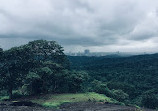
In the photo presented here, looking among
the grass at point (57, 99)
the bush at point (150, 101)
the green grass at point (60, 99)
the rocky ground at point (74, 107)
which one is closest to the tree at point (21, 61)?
the grass at point (57, 99)

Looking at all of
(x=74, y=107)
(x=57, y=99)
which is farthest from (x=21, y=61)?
(x=74, y=107)

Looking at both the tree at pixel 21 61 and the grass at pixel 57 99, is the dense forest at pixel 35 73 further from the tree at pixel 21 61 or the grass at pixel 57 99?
the grass at pixel 57 99

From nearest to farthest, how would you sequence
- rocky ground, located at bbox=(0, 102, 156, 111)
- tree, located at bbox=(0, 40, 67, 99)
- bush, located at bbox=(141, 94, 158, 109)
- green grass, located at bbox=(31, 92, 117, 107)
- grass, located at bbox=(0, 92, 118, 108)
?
1. rocky ground, located at bbox=(0, 102, 156, 111)
2. grass, located at bbox=(0, 92, 118, 108)
3. green grass, located at bbox=(31, 92, 117, 107)
4. tree, located at bbox=(0, 40, 67, 99)
5. bush, located at bbox=(141, 94, 158, 109)

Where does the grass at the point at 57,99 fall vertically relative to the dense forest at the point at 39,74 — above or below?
below

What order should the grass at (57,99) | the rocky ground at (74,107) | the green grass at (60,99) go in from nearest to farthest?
the rocky ground at (74,107) → the grass at (57,99) → the green grass at (60,99)

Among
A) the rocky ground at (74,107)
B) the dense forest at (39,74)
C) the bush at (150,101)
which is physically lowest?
the bush at (150,101)

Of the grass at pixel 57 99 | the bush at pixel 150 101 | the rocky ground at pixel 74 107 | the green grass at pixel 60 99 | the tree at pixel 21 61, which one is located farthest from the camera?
the bush at pixel 150 101

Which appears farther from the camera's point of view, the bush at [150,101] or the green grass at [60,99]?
the bush at [150,101]

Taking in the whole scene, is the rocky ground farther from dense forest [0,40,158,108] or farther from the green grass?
dense forest [0,40,158,108]

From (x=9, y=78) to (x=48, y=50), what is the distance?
1143 centimetres

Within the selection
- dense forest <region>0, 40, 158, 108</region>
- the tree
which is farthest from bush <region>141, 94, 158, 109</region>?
the tree

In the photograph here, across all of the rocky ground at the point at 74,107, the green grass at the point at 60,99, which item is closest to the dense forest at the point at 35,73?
the green grass at the point at 60,99

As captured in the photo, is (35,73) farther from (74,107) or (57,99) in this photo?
(74,107)

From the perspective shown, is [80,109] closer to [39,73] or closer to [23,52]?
[39,73]
